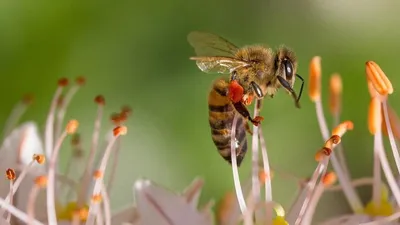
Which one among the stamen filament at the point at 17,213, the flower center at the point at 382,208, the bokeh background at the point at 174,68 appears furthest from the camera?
the bokeh background at the point at 174,68

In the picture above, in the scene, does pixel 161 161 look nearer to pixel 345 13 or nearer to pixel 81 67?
pixel 81 67

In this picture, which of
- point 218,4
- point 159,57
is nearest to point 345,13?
point 218,4

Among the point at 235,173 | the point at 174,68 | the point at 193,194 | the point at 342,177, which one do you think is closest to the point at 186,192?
the point at 193,194

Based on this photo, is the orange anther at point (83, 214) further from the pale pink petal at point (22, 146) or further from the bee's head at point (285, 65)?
the bee's head at point (285, 65)

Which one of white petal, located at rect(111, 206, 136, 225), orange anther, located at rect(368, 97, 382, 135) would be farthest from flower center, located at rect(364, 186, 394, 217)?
white petal, located at rect(111, 206, 136, 225)

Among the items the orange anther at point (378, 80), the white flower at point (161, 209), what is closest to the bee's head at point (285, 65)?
the orange anther at point (378, 80)
